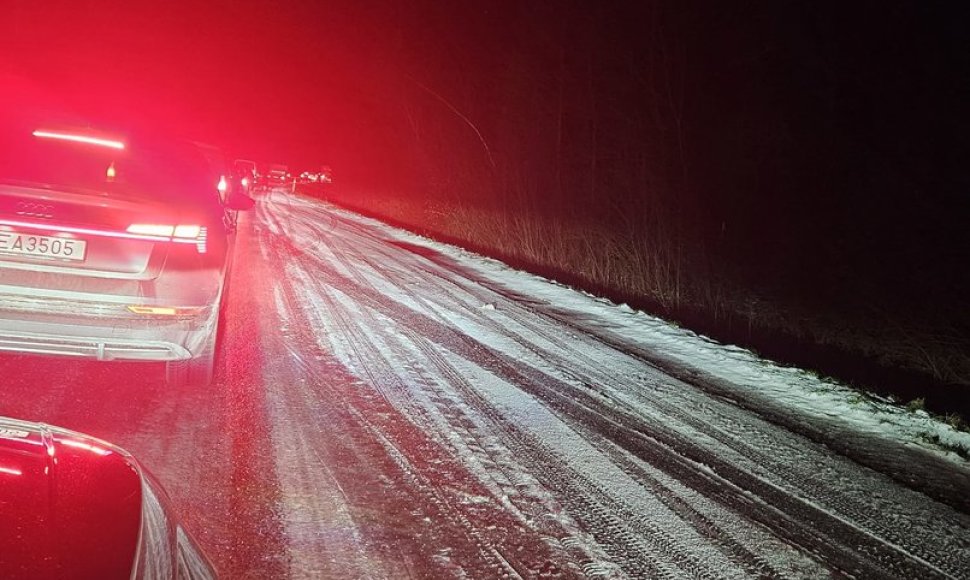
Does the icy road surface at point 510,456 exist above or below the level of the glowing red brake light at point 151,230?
below

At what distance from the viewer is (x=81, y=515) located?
1875 mm

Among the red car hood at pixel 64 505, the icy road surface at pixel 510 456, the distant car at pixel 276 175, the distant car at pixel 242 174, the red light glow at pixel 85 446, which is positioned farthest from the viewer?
the distant car at pixel 276 175

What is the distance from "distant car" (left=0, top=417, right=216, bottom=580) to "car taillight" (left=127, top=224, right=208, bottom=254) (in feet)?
8.02

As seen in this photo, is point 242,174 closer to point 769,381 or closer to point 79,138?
point 79,138

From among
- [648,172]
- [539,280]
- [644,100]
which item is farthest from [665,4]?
[539,280]

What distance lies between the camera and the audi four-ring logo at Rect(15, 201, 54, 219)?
4355mm

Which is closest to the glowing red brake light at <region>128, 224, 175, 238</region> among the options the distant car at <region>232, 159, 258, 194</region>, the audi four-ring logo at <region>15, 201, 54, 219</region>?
the audi four-ring logo at <region>15, 201, 54, 219</region>

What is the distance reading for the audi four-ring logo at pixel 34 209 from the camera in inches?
171

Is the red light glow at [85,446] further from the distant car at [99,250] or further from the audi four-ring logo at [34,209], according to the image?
the audi four-ring logo at [34,209]

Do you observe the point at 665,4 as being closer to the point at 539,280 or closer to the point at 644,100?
the point at 644,100

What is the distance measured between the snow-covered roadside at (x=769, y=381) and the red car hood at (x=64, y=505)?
554cm

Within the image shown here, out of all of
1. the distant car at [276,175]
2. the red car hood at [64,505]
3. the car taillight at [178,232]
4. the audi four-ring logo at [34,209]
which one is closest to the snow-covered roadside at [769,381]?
the car taillight at [178,232]

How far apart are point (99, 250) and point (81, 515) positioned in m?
3.05

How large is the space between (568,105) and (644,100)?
12.8ft
